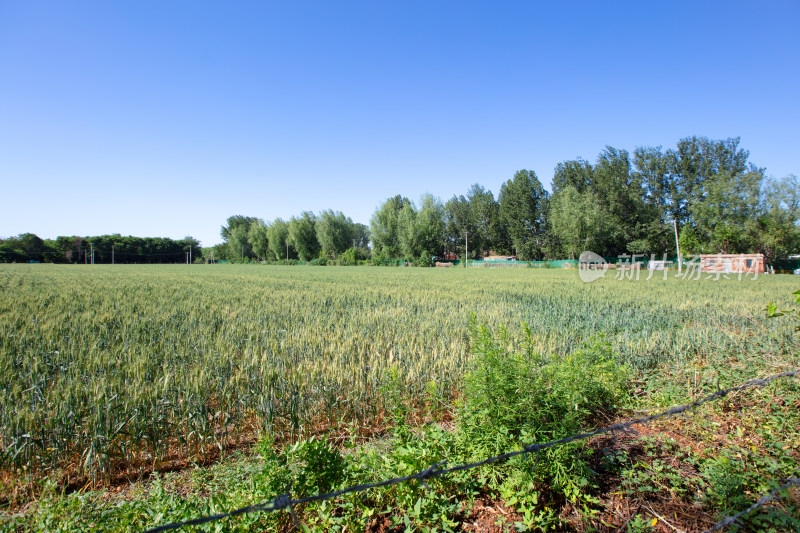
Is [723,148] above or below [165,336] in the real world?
above

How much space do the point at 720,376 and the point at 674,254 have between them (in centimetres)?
6649

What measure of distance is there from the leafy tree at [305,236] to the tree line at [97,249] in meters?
45.7

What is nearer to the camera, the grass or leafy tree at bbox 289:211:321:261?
the grass

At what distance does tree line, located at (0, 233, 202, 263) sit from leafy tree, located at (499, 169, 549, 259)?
9894 cm

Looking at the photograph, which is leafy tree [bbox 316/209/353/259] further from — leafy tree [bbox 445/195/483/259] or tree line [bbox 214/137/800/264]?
leafy tree [bbox 445/195/483/259]

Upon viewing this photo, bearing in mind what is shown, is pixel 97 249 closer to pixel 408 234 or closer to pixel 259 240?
pixel 259 240

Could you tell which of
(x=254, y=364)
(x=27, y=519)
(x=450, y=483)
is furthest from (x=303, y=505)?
(x=254, y=364)

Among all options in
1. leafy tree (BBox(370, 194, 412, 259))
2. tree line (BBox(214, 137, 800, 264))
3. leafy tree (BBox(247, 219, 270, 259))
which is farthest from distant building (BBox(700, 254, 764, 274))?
leafy tree (BBox(247, 219, 270, 259))

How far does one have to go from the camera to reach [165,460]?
409cm

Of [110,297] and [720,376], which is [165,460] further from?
[110,297]

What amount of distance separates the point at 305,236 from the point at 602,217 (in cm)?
6614

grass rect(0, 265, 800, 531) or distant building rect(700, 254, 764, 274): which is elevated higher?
distant building rect(700, 254, 764, 274)

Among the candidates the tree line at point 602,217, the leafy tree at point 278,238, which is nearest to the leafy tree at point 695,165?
the tree line at point 602,217

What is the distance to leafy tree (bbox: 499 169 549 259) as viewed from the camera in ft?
238
